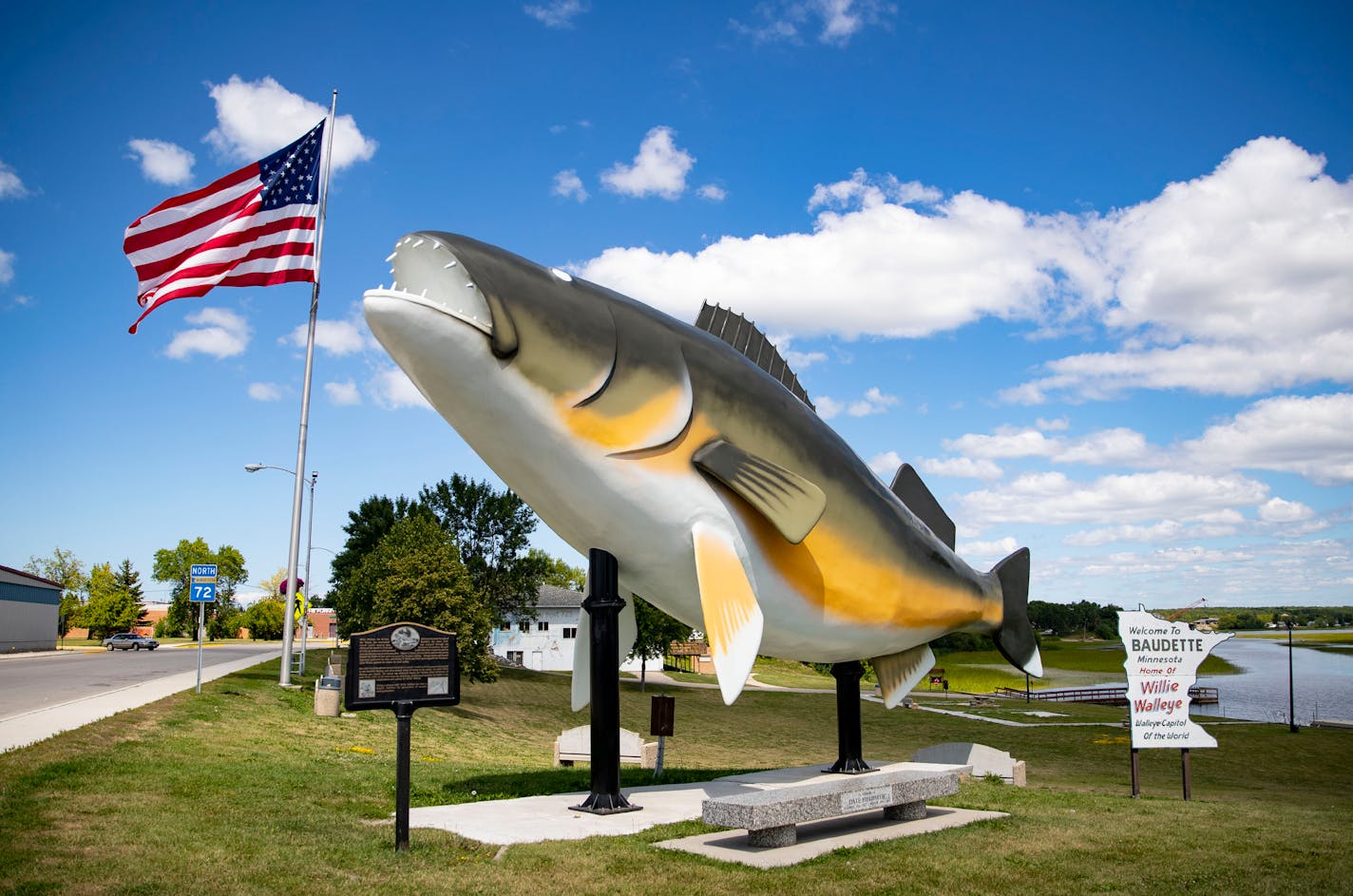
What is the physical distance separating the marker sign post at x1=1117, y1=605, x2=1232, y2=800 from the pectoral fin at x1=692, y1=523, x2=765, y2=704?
7163 millimetres

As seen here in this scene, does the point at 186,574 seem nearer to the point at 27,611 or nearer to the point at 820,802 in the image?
the point at 27,611

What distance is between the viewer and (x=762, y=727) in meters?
33.5

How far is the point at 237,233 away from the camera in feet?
55.4

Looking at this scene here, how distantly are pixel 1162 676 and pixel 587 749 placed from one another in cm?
823

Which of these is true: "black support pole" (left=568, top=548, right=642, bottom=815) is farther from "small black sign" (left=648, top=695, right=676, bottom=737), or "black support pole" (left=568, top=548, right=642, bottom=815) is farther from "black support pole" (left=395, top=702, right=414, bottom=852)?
"small black sign" (left=648, top=695, right=676, bottom=737)

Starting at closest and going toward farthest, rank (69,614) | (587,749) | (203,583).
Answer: (587,749)
(203,583)
(69,614)

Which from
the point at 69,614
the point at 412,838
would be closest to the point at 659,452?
the point at 412,838

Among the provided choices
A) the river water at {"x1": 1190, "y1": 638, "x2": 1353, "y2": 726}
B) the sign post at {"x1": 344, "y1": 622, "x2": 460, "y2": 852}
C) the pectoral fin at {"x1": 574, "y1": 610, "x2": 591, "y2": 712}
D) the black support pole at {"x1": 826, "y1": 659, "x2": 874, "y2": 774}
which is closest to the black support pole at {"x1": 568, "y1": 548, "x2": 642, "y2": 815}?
the pectoral fin at {"x1": 574, "y1": 610, "x2": 591, "y2": 712}

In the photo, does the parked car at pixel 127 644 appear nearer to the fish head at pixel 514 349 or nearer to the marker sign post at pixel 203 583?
the marker sign post at pixel 203 583

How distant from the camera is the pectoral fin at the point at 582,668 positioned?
29.3ft

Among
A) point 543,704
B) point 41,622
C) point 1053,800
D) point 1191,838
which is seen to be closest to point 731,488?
point 1191,838

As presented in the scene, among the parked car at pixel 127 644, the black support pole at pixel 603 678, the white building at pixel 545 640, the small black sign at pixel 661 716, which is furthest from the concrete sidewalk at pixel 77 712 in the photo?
the white building at pixel 545 640

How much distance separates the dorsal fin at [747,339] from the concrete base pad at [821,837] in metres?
4.56

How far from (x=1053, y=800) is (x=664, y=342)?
7866 millimetres
